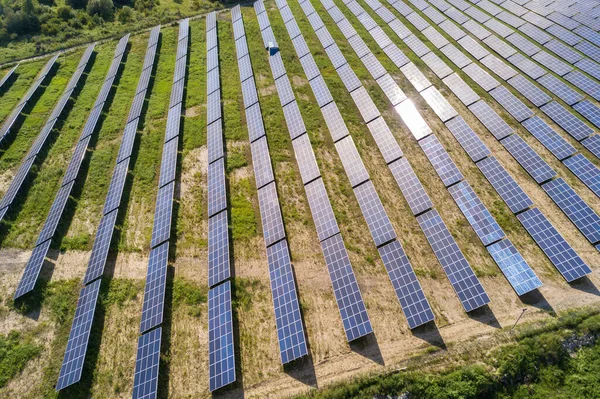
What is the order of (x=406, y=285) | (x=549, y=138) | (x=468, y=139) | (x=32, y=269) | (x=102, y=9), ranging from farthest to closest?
(x=102, y=9) → (x=468, y=139) → (x=549, y=138) → (x=32, y=269) → (x=406, y=285)

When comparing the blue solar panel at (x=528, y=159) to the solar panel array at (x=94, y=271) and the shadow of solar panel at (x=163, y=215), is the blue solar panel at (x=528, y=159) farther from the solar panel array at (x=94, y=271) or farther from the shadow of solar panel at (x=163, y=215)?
the solar panel array at (x=94, y=271)

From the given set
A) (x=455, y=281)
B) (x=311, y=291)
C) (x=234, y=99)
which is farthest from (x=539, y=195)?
(x=234, y=99)

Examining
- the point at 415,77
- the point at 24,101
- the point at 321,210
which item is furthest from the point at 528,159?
the point at 24,101

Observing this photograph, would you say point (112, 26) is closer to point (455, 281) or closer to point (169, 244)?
point (169, 244)

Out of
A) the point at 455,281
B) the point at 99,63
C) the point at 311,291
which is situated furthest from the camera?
the point at 99,63

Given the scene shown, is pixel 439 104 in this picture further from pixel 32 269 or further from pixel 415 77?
pixel 32 269

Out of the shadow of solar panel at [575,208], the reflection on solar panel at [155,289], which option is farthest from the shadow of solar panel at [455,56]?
the reflection on solar panel at [155,289]
